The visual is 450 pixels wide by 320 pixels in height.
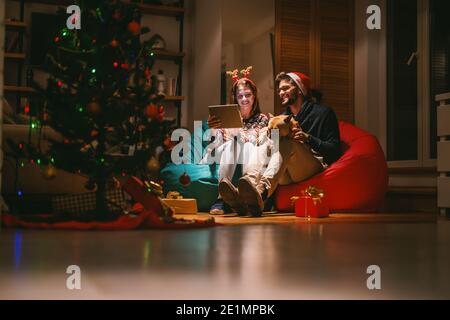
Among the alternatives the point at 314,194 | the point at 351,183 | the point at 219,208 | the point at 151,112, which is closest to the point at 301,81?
the point at 351,183

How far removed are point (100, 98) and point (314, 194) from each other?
4.81 feet

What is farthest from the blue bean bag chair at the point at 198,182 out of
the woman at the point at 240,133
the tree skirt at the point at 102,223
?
the tree skirt at the point at 102,223

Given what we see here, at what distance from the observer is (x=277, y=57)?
5.23 m

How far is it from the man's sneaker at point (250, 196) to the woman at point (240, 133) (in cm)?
34

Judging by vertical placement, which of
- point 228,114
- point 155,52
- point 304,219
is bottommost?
point 304,219

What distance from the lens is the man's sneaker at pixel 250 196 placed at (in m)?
Answer: 3.02

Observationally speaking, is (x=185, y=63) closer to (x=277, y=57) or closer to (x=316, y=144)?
(x=277, y=57)

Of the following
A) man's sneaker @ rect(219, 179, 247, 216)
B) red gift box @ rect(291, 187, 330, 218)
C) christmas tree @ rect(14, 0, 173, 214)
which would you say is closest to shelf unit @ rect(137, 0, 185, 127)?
man's sneaker @ rect(219, 179, 247, 216)

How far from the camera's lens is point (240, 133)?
363cm

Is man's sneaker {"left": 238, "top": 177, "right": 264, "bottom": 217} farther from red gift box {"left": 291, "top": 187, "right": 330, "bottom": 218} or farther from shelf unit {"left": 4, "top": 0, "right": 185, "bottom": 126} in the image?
shelf unit {"left": 4, "top": 0, "right": 185, "bottom": 126}

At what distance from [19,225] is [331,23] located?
412 centimetres

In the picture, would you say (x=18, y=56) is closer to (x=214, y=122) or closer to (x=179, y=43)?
(x=179, y=43)

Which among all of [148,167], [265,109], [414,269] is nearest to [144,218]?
[148,167]
